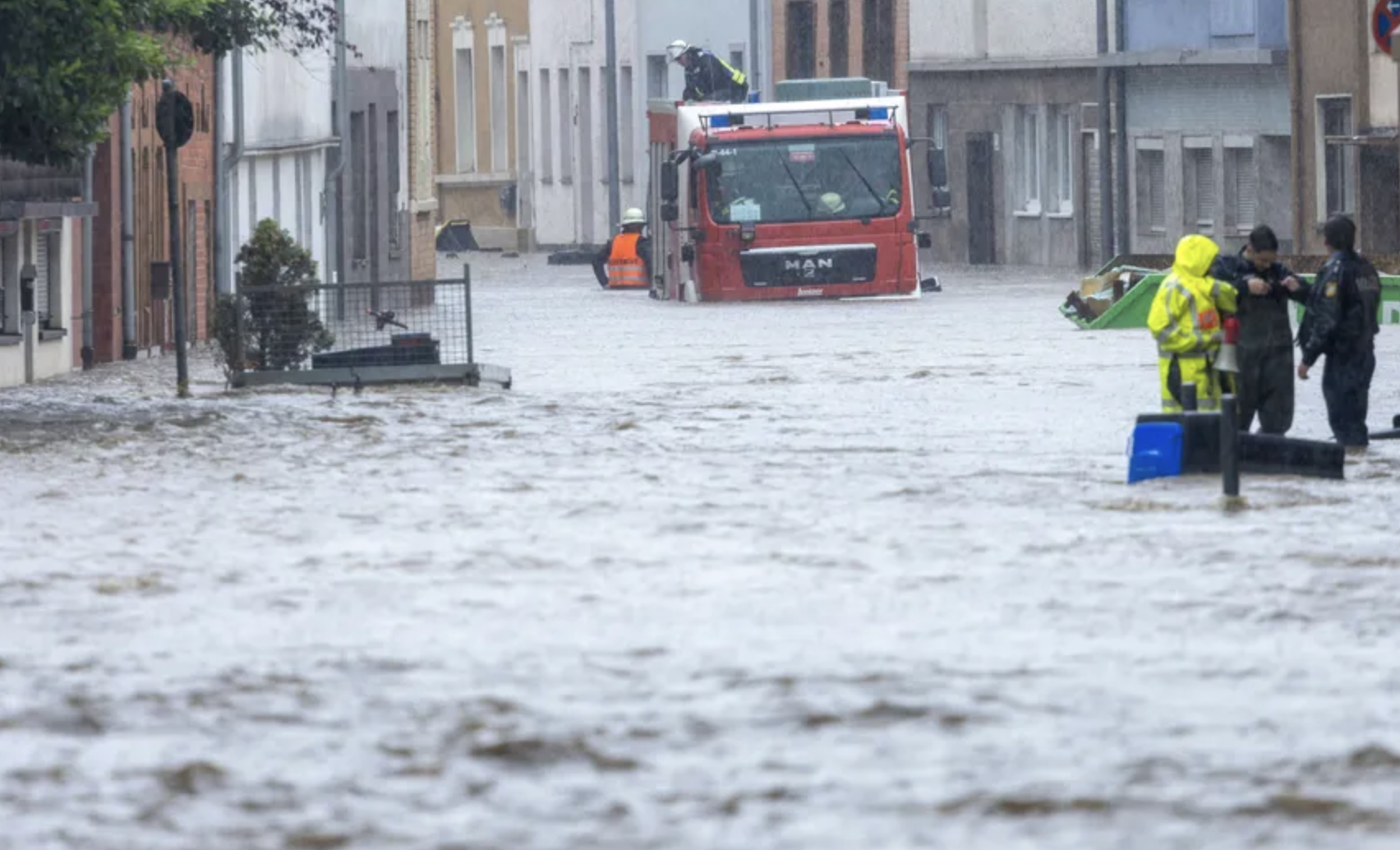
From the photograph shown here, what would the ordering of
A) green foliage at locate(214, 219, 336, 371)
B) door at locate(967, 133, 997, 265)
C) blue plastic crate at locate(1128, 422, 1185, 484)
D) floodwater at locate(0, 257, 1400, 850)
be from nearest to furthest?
1. floodwater at locate(0, 257, 1400, 850)
2. blue plastic crate at locate(1128, 422, 1185, 484)
3. green foliage at locate(214, 219, 336, 371)
4. door at locate(967, 133, 997, 265)

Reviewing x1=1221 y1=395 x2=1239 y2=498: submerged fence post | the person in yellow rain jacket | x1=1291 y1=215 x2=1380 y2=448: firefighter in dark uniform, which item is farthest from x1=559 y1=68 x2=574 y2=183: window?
x1=1221 y1=395 x2=1239 y2=498: submerged fence post

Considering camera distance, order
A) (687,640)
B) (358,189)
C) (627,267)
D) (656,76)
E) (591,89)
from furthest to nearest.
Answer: (591,89) → (656,76) → (627,267) → (358,189) → (687,640)

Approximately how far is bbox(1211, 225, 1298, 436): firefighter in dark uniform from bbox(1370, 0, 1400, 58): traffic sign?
161 centimetres

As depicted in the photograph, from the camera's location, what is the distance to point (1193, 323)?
66.2 ft

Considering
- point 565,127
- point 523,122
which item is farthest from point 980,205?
point 523,122

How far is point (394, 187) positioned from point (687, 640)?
151ft

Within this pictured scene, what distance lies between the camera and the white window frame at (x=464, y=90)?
9131 centimetres

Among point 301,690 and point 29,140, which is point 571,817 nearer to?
point 301,690

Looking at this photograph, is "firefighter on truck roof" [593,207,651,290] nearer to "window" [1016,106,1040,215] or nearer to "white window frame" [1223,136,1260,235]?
"white window frame" [1223,136,1260,235]

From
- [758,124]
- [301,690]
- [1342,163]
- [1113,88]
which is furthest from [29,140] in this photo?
[1113,88]

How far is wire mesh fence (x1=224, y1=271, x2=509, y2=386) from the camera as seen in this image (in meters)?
28.8

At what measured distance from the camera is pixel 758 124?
158 feet

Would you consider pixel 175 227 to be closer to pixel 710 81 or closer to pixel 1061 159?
pixel 710 81

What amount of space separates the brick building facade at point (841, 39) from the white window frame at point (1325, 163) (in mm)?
17013
